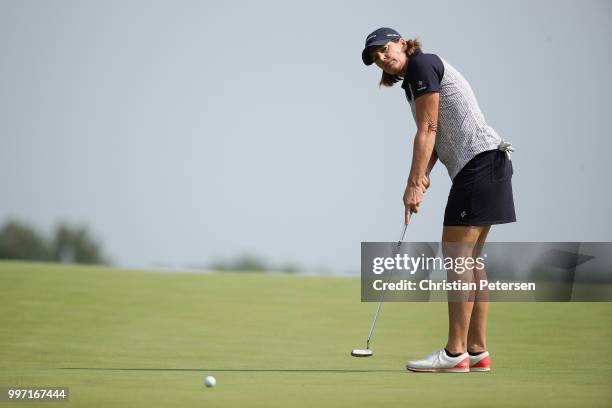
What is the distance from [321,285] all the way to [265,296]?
0.81 m

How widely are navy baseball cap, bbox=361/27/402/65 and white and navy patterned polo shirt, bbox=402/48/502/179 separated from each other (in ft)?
0.43

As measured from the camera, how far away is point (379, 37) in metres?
4.11

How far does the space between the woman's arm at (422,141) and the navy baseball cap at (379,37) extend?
331 millimetres

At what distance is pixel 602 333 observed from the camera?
5.89 meters

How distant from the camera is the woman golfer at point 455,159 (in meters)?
4.02

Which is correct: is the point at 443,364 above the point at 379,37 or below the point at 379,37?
below

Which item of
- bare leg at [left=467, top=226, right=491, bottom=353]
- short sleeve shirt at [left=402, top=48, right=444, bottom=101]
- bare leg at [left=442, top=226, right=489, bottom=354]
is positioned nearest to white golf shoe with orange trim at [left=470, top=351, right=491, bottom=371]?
bare leg at [left=467, top=226, right=491, bottom=353]

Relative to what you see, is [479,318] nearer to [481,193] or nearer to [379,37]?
[481,193]

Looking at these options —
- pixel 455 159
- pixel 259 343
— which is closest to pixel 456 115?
pixel 455 159

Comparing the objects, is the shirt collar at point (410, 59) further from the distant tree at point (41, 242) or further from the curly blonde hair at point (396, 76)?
the distant tree at point (41, 242)

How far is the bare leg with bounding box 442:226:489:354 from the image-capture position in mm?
4062

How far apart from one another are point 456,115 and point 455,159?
20 cm

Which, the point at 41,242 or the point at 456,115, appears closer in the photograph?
the point at 456,115

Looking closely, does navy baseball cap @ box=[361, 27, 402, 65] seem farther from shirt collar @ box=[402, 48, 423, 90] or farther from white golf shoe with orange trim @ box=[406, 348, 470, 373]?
white golf shoe with orange trim @ box=[406, 348, 470, 373]
